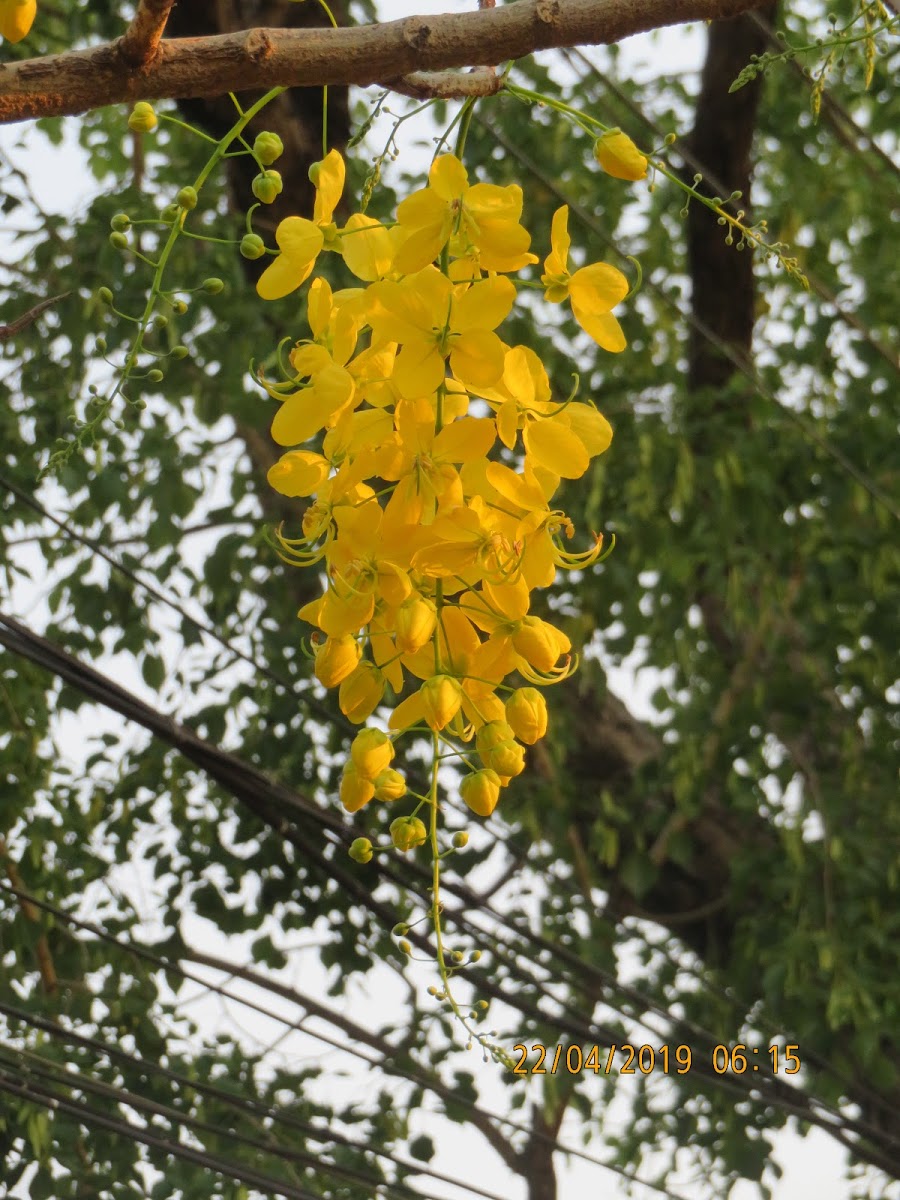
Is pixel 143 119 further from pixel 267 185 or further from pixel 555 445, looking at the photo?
pixel 555 445

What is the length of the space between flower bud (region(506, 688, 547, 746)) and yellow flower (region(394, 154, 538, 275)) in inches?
7.4

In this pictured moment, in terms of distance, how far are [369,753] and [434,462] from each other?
0.13 metres

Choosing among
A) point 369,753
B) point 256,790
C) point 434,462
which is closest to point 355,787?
point 369,753

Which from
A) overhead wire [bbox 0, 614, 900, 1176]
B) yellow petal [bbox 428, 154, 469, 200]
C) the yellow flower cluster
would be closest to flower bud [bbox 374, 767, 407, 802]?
the yellow flower cluster

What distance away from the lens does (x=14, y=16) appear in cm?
48

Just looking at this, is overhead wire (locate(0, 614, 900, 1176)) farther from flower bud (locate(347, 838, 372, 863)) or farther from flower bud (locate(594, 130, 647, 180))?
flower bud (locate(594, 130, 647, 180))

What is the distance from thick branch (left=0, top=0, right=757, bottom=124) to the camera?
0.55 metres

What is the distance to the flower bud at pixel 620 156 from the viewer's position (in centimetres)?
62

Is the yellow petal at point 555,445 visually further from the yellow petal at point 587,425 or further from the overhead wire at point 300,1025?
the overhead wire at point 300,1025

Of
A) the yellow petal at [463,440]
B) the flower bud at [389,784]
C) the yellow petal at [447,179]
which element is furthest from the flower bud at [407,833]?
the yellow petal at [447,179]

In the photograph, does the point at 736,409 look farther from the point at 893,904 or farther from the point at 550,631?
the point at 550,631

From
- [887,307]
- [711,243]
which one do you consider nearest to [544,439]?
[887,307]

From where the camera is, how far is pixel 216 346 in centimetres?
204

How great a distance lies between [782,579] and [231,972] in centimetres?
111
